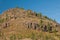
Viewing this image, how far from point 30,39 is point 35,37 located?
20.6 ft

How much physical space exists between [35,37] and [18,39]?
1997 centimetres

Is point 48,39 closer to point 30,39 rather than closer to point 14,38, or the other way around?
point 30,39

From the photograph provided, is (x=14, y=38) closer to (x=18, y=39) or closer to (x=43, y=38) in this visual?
(x=18, y=39)

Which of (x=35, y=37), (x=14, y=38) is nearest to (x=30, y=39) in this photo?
(x=35, y=37)

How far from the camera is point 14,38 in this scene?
19950cm

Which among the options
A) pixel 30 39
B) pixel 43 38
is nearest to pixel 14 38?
pixel 30 39

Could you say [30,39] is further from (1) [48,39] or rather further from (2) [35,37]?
(1) [48,39]

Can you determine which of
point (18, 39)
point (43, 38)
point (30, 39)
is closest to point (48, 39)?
point (43, 38)

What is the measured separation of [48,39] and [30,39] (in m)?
21.1

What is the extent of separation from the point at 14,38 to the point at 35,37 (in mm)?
24523

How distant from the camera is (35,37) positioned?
199875mm

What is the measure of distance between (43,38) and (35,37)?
938 centimetres

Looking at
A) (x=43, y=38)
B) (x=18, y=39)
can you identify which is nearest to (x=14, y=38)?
(x=18, y=39)

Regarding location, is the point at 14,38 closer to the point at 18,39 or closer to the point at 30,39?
the point at 18,39
